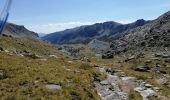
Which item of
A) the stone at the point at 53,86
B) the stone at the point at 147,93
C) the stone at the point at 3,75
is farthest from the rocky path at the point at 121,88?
the stone at the point at 3,75

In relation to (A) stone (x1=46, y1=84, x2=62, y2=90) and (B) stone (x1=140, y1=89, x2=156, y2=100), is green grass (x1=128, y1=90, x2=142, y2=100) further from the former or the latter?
(A) stone (x1=46, y1=84, x2=62, y2=90)

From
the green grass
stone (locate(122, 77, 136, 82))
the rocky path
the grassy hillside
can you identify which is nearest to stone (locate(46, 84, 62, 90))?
the grassy hillside

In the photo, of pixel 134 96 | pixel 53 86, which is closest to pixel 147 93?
pixel 134 96

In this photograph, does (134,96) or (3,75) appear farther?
(134,96)

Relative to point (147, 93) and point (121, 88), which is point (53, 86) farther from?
point (147, 93)

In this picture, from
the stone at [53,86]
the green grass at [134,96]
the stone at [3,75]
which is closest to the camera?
the stone at [53,86]

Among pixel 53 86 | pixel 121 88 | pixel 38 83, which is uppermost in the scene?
pixel 38 83

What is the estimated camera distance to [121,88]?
31.6 meters

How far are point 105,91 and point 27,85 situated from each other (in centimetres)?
767

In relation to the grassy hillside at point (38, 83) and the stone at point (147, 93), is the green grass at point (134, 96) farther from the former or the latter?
the grassy hillside at point (38, 83)

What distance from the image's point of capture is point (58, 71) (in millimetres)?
32312

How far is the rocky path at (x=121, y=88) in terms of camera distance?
28766mm

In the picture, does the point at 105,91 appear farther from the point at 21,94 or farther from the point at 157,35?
the point at 157,35

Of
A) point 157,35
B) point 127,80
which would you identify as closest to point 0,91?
point 127,80
